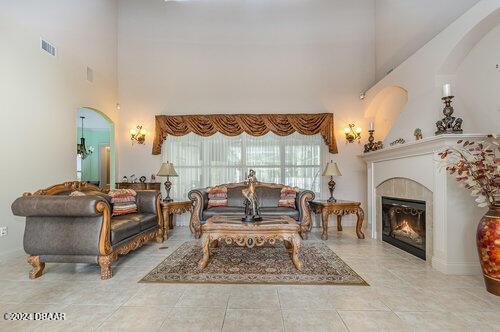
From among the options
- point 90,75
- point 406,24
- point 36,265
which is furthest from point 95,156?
point 406,24

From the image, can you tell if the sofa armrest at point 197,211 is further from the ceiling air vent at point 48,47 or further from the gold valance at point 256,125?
the ceiling air vent at point 48,47

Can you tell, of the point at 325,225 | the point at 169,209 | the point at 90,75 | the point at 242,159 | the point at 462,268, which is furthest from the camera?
the point at 242,159

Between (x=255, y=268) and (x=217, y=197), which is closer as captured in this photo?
(x=255, y=268)

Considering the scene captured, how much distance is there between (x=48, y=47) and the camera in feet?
12.7

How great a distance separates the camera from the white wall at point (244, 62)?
555cm

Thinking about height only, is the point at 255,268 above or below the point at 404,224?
below

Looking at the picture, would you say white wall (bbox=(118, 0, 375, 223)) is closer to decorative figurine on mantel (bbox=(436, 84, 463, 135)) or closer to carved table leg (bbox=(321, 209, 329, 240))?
carved table leg (bbox=(321, 209, 329, 240))

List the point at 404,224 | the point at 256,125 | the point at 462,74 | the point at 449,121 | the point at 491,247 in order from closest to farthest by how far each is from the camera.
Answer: the point at 491,247
the point at 449,121
the point at 462,74
the point at 404,224
the point at 256,125

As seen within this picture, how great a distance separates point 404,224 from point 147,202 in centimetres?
382

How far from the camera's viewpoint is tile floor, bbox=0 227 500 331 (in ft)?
5.85

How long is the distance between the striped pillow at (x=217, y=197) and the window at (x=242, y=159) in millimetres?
772

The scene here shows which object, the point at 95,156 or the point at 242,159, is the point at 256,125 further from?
the point at 95,156

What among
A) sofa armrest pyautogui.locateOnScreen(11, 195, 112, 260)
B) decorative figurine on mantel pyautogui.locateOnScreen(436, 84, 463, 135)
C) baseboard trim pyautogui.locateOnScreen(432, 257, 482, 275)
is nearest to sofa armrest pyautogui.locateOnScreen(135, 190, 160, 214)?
sofa armrest pyautogui.locateOnScreen(11, 195, 112, 260)

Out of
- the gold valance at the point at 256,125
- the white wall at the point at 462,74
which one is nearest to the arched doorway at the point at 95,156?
the gold valance at the point at 256,125
